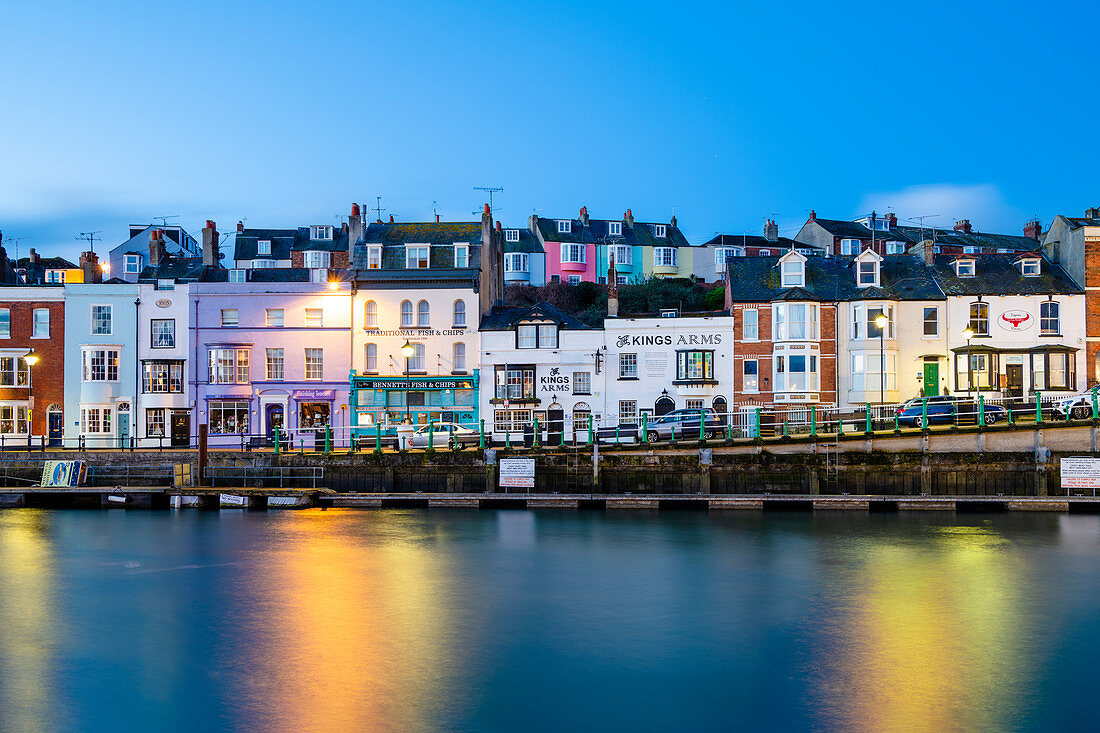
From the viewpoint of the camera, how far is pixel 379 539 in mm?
32594

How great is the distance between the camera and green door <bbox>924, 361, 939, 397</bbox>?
50750mm

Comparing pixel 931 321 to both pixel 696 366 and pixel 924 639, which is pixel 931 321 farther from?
pixel 924 639

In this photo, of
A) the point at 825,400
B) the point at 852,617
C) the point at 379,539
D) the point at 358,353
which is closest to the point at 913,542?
the point at 852,617

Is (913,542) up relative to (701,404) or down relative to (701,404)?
down

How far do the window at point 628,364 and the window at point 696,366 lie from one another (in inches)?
84.5

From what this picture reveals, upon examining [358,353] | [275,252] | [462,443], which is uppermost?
[275,252]

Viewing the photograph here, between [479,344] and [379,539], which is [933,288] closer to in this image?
[479,344]

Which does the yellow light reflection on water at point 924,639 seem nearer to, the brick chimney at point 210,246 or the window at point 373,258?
the window at point 373,258

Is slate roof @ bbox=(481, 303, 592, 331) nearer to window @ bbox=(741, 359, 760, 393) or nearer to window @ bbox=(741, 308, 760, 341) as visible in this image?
window @ bbox=(741, 308, 760, 341)

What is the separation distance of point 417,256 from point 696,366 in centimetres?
1651

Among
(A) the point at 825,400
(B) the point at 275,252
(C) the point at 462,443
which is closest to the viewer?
(C) the point at 462,443

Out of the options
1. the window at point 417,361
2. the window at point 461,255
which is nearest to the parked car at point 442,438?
the window at point 417,361

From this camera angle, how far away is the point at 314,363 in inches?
2101

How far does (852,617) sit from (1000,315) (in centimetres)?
3296
